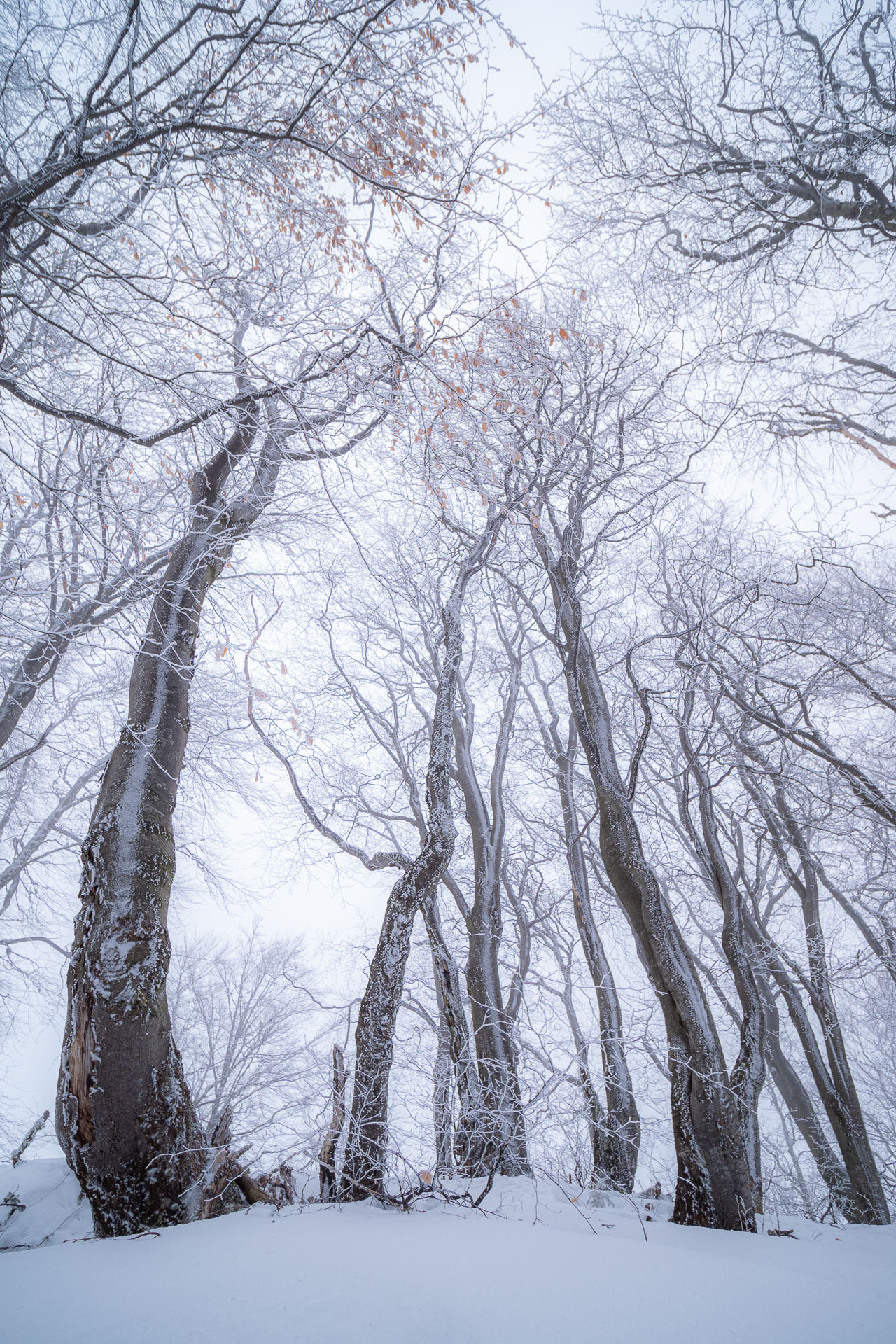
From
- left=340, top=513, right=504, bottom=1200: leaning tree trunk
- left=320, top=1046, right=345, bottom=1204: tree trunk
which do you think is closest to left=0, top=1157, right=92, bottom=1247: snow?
left=320, top=1046, right=345, bottom=1204: tree trunk

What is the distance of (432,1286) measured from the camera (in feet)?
5.48

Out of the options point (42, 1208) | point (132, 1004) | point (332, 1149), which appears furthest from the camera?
point (42, 1208)

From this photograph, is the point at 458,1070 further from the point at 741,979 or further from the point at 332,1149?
the point at 741,979

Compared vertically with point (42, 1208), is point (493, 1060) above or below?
above

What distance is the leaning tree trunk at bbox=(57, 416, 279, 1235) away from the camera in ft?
7.54

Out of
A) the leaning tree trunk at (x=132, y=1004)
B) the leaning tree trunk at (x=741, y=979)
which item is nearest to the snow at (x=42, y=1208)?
the leaning tree trunk at (x=132, y=1004)

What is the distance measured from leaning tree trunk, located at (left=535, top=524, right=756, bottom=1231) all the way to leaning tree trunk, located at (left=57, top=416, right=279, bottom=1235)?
2350mm

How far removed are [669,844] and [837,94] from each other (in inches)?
352

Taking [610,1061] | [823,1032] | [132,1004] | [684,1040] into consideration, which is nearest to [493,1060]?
[610,1061]

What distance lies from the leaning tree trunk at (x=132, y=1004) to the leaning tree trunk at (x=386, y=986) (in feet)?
2.39

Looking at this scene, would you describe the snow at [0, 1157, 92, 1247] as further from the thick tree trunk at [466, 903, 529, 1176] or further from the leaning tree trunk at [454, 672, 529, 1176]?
the leaning tree trunk at [454, 672, 529, 1176]

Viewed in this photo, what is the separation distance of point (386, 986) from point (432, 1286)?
1461 mm

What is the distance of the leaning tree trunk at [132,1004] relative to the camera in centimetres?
230

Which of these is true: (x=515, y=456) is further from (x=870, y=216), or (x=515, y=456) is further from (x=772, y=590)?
(x=772, y=590)
